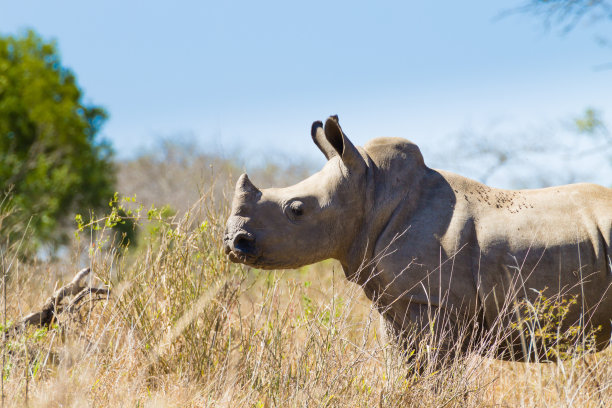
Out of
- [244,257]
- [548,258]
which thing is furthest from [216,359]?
[548,258]

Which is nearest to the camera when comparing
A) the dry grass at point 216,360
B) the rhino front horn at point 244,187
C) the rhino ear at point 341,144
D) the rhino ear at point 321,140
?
the dry grass at point 216,360

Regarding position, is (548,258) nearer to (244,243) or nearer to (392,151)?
(392,151)

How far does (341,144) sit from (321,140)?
0.74 ft

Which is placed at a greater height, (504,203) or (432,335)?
(504,203)

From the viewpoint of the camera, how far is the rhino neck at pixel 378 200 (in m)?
4.62

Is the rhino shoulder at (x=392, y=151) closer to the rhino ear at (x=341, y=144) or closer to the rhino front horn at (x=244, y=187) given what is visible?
the rhino ear at (x=341, y=144)

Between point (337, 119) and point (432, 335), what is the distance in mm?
1426

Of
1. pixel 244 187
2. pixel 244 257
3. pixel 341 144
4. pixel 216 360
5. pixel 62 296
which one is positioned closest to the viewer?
pixel 244 257

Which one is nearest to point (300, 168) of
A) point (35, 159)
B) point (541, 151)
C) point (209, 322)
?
point (541, 151)

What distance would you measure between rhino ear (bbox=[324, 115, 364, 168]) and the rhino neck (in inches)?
4.6

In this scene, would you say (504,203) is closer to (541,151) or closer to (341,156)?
(341,156)

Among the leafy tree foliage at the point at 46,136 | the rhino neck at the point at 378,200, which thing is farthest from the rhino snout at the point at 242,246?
the leafy tree foliage at the point at 46,136

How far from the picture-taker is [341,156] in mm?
4629

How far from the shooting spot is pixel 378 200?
4645 mm
